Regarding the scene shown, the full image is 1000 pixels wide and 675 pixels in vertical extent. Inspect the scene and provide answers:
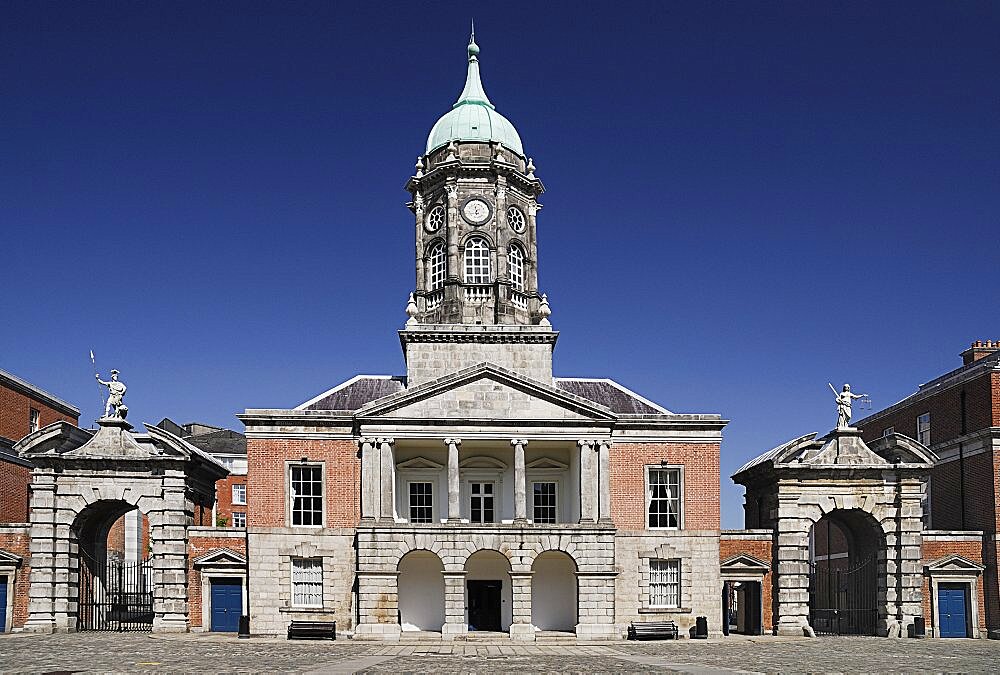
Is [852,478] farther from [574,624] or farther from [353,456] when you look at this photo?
[353,456]

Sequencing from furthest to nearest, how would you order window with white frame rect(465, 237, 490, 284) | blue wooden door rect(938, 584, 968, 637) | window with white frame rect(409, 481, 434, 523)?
1. window with white frame rect(465, 237, 490, 284)
2. window with white frame rect(409, 481, 434, 523)
3. blue wooden door rect(938, 584, 968, 637)

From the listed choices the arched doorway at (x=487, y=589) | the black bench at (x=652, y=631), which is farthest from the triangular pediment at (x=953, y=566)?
the arched doorway at (x=487, y=589)

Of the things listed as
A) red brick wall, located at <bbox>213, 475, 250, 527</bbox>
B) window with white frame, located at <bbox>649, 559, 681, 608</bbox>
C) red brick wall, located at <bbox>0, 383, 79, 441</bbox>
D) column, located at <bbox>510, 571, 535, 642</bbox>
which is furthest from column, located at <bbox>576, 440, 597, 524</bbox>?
red brick wall, located at <bbox>213, 475, 250, 527</bbox>

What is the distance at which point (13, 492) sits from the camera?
4991cm

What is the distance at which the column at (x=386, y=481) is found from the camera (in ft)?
145

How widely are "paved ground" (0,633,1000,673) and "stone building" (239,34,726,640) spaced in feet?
9.02

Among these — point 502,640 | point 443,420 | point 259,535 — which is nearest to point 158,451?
point 259,535

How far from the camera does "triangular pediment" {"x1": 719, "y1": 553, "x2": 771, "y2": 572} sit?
46.0 m

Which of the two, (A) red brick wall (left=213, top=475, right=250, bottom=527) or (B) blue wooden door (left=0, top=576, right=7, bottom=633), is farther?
(A) red brick wall (left=213, top=475, right=250, bottom=527)

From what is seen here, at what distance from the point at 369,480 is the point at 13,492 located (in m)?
17.1

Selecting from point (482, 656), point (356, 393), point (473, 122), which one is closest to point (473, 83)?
point (473, 122)

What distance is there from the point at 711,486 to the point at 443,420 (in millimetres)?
11123

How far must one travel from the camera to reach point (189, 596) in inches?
1775

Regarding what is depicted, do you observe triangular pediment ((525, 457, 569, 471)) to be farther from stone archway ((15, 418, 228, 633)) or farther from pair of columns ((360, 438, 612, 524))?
stone archway ((15, 418, 228, 633))
